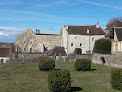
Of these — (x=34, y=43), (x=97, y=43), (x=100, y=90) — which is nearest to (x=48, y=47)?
(x=34, y=43)

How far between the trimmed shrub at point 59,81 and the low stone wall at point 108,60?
1670 cm

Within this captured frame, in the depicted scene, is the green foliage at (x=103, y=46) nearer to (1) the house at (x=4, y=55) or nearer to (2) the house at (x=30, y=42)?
(2) the house at (x=30, y=42)

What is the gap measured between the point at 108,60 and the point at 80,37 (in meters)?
20.2

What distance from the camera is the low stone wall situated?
27.7m

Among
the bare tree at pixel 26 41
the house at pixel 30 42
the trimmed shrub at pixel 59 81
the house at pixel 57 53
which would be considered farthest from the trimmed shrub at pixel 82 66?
the bare tree at pixel 26 41

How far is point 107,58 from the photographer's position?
30953 millimetres

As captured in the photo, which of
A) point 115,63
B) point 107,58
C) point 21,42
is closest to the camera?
point 115,63

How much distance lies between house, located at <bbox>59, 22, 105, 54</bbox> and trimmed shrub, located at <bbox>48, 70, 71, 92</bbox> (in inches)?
1461

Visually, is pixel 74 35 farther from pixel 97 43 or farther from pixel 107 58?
pixel 107 58

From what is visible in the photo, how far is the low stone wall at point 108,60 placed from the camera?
2775cm

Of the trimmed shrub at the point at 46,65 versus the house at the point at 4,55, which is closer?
the trimmed shrub at the point at 46,65

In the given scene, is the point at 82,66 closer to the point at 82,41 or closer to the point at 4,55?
the point at 82,41

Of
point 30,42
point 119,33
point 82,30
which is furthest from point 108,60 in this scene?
point 30,42

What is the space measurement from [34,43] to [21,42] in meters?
3.45
